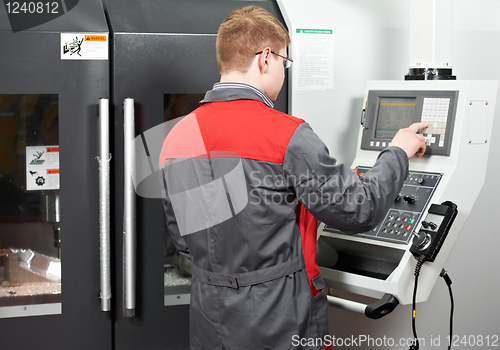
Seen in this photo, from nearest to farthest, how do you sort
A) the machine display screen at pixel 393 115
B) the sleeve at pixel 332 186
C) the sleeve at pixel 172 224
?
1. the sleeve at pixel 332 186
2. the sleeve at pixel 172 224
3. the machine display screen at pixel 393 115

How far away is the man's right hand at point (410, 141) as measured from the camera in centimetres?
152

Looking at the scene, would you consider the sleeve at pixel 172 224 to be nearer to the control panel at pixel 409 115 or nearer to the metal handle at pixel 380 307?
the metal handle at pixel 380 307

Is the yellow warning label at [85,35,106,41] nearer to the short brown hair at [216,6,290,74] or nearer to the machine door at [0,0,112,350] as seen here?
the machine door at [0,0,112,350]

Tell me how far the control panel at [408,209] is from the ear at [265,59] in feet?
2.04

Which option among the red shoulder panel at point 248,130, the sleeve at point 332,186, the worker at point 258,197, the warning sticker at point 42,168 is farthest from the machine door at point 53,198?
the sleeve at point 332,186

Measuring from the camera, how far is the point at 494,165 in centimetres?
213

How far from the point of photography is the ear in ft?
4.27

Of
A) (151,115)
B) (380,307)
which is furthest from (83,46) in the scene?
(380,307)

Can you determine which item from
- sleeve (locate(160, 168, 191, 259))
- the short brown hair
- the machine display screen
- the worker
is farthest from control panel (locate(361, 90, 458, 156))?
sleeve (locate(160, 168, 191, 259))

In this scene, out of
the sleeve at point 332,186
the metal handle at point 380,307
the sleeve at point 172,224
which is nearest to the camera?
the sleeve at point 332,186

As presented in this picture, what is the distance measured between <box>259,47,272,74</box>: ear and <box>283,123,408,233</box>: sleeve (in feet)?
0.69

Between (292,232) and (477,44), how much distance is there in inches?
55.6

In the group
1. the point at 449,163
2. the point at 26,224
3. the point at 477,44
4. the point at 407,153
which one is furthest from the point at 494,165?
the point at 26,224

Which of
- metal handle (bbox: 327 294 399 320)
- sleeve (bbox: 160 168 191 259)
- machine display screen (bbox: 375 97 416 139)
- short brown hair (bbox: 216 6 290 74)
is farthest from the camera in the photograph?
machine display screen (bbox: 375 97 416 139)
